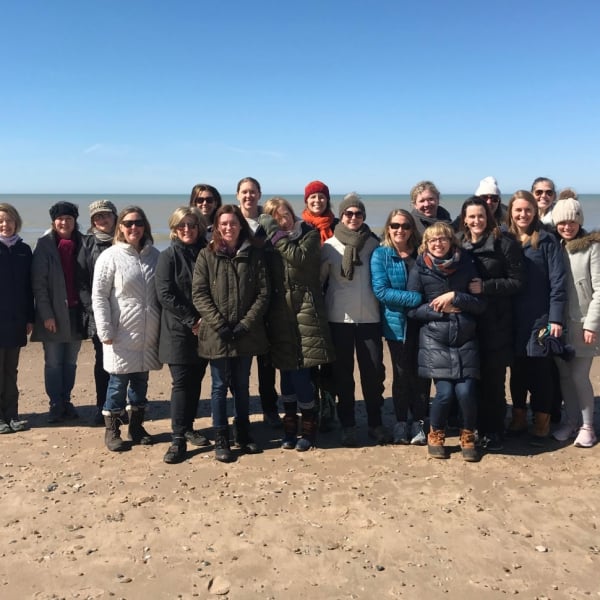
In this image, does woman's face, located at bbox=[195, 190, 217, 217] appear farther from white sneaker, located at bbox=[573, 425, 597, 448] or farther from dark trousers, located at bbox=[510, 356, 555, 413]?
white sneaker, located at bbox=[573, 425, 597, 448]

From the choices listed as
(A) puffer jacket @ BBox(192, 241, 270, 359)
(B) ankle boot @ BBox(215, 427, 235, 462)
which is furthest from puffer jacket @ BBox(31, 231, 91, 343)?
(B) ankle boot @ BBox(215, 427, 235, 462)

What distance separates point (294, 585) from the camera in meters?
3.18

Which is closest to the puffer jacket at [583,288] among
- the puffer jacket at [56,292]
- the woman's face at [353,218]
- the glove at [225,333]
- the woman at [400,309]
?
the woman at [400,309]

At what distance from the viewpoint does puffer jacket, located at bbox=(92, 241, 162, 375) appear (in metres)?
5.02

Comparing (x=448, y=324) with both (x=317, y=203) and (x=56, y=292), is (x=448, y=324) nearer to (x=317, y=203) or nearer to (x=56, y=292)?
(x=317, y=203)

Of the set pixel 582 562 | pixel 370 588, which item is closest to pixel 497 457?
pixel 582 562

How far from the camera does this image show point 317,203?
17.4 feet

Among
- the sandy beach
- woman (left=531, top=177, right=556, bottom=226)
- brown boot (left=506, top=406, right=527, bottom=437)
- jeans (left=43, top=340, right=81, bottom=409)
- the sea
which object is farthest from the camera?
the sea

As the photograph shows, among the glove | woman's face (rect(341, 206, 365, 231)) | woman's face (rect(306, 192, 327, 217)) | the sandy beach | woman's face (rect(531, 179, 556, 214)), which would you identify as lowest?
the sandy beach

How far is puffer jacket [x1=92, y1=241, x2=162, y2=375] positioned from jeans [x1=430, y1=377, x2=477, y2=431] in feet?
8.63

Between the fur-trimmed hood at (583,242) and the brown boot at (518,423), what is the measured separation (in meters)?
1.61

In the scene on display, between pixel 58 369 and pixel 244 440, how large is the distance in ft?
7.52

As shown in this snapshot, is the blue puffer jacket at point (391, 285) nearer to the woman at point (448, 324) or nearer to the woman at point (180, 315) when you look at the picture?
the woman at point (448, 324)

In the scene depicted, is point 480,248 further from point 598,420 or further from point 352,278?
point 598,420
